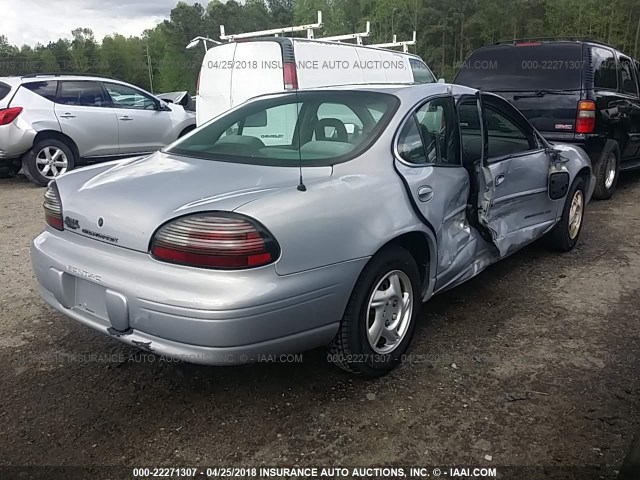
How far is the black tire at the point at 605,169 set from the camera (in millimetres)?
6902

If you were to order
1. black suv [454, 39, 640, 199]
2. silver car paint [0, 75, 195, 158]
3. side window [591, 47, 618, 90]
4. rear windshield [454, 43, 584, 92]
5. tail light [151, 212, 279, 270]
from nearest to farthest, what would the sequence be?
tail light [151, 212, 279, 270] < black suv [454, 39, 640, 199] < rear windshield [454, 43, 584, 92] < side window [591, 47, 618, 90] < silver car paint [0, 75, 195, 158]

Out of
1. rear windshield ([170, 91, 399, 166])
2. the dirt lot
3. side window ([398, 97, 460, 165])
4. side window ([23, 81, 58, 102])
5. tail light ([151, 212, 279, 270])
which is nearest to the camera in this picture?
tail light ([151, 212, 279, 270])

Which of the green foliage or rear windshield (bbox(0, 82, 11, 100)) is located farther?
the green foliage

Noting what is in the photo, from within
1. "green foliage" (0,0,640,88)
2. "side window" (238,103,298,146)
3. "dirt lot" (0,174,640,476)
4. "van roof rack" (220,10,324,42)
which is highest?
"green foliage" (0,0,640,88)

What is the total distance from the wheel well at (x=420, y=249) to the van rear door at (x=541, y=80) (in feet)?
13.8

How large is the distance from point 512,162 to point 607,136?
12.0 feet

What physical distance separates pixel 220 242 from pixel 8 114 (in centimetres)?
687

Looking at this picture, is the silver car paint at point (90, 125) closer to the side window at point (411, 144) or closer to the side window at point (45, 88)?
the side window at point (45, 88)

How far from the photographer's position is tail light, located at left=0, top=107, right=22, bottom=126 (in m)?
7.81

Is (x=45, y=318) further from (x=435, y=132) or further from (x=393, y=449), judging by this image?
(x=435, y=132)

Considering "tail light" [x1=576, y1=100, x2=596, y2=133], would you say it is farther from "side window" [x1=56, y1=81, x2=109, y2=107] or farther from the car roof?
"side window" [x1=56, y1=81, x2=109, y2=107]

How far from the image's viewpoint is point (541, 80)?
6902 millimetres

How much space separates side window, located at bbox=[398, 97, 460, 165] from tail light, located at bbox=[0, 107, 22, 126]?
6497 millimetres

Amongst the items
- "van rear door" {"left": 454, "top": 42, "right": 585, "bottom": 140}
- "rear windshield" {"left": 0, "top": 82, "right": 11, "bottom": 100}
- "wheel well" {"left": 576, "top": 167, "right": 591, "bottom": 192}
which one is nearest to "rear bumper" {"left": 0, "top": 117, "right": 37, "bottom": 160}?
"rear windshield" {"left": 0, "top": 82, "right": 11, "bottom": 100}
